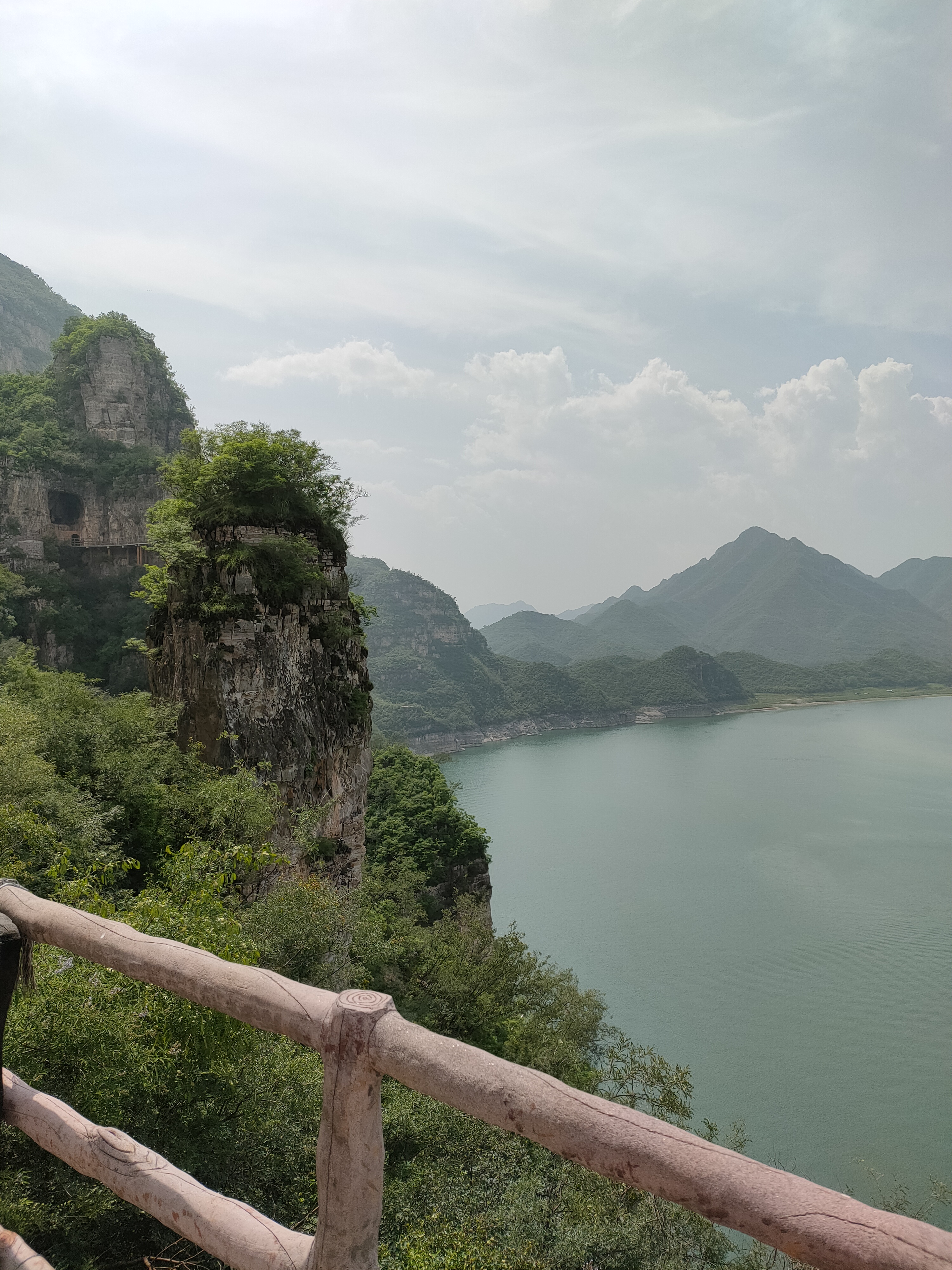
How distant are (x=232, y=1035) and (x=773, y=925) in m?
28.2

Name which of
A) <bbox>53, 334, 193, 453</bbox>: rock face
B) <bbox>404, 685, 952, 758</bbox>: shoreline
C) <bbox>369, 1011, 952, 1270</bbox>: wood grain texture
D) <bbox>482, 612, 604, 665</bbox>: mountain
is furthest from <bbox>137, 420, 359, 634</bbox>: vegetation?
<bbox>482, 612, 604, 665</bbox>: mountain

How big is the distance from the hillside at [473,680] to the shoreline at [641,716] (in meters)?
0.29

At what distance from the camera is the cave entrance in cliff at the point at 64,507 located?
31.4 metres

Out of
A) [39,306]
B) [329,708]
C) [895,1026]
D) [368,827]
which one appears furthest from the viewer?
[39,306]

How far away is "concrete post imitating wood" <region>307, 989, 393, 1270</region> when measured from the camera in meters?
1.67

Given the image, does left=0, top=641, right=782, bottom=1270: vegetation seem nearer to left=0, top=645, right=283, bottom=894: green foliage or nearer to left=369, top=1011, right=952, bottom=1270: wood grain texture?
left=0, top=645, right=283, bottom=894: green foliage

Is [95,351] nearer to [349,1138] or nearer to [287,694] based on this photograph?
[287,694]

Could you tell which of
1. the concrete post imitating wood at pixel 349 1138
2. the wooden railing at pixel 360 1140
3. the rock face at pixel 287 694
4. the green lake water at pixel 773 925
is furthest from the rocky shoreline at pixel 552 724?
the concrete post imitating wood at pixel 349 1138

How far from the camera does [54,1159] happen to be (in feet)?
9.48

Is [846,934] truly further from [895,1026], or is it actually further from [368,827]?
[368,827]

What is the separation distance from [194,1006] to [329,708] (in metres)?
10.2

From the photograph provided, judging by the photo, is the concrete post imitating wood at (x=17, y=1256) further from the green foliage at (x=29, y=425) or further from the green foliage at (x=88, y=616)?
the green foliage at (x=29, y=425)

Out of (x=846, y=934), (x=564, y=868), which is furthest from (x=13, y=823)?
(x=564, y=868)

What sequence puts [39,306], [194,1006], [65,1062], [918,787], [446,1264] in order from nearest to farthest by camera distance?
1. [65,1062]
2. [194,1006]
3. [446,1264]
4. [918,787]
5. [39,306]
